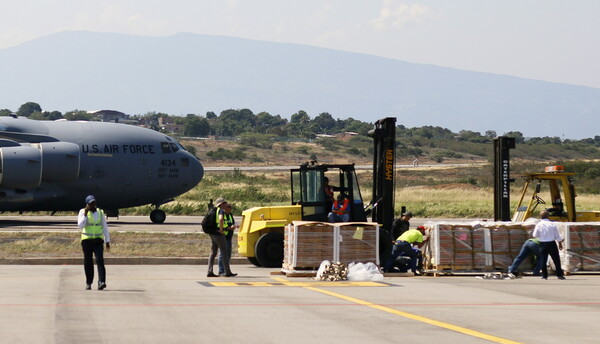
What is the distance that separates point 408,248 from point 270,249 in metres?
3.48

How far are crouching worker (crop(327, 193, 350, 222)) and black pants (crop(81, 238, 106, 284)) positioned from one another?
5.93 meters

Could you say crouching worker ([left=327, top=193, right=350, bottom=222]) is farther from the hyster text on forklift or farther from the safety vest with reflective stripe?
the safety vest with reflective stripe

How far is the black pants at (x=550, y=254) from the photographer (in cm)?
2148

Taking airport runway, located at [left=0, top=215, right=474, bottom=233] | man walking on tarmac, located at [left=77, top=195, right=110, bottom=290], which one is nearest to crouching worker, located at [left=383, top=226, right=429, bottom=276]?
man walking on tarmac, located at [left=77, top=195, right=110, bottom=290]

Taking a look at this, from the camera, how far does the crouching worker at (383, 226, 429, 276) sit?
2191 cm

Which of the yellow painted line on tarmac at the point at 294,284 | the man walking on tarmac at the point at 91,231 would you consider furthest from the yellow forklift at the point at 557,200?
the man walking on tarmac at the point at 91,231

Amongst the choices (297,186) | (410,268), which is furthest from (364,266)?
(297,186)

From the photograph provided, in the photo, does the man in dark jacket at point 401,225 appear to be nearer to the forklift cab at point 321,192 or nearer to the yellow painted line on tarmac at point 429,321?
Answer: the forklift cab at point 321,192

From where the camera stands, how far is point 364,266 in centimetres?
2136

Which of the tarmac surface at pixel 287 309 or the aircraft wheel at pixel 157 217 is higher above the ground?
the aircraft wheel at pixel 157 217

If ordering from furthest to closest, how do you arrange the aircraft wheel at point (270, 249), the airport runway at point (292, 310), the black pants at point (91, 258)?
1. the aircraft wheel at point (270, 249)
2. the black pants at point (91, 258)
3. the airport runway at point (292, 310)

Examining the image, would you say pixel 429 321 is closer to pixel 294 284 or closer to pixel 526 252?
pixel 294 284

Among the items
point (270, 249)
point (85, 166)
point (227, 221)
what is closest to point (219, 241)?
point (227, 221)

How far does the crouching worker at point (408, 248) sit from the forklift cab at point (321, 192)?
1433mm
